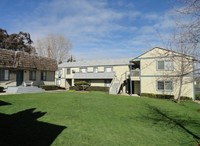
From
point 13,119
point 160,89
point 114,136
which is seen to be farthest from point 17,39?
point 114,136

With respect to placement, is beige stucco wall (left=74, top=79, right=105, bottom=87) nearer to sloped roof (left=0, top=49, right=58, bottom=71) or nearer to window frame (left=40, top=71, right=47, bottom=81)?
sloped roof (left=0, top=49, right=58, bottom=71)

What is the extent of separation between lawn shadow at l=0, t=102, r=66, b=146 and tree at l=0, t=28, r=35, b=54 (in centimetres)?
4314

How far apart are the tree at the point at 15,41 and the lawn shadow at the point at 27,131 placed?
142 feet

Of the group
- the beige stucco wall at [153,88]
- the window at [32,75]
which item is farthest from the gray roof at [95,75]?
the window at [32,75]

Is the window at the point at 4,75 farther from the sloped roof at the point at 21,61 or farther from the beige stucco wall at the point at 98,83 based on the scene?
the beige stucco wall at the point at 98,83

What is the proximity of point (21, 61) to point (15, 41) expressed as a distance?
2370 cm

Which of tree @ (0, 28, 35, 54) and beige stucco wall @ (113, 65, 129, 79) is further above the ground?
tree @ (0, 28, 35, 54)

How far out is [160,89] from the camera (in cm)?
3105

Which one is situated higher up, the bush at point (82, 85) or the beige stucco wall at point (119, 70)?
the beige stucco wall at point (119, 70)

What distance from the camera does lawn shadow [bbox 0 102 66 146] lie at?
723cm

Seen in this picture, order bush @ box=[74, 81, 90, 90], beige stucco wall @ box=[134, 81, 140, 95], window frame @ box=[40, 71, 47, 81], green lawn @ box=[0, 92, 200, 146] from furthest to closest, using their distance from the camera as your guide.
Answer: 1. bush @ box=[74, 81, 90, 90]
2. beige stucco wall @ box=[134, 81, 140, 95]
3. window frame @ box=[40, 71, 47, 81]
4. green lawn @ box=[0, 92, 200, 146]

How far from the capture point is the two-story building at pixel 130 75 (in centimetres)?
2964

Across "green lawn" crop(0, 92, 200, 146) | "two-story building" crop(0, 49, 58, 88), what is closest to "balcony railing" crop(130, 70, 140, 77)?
"two-story building" crop(0, 49, 58, 88)

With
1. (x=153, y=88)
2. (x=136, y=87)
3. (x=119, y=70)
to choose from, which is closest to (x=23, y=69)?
(x=119, y=70)
